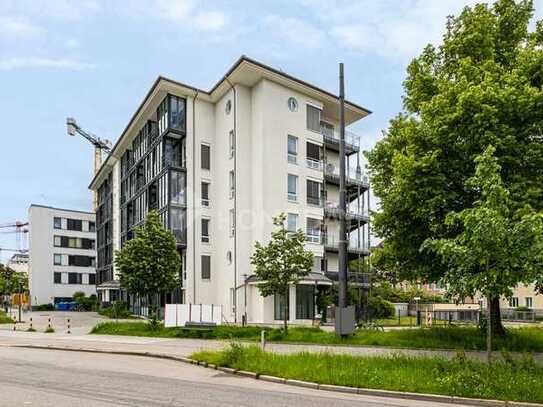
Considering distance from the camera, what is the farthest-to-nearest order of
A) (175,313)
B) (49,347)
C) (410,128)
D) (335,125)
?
(335,125)
(175,313)
(49,347)
(410,128)

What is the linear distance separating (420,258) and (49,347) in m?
14.8

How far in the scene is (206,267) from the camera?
3953 centimetres

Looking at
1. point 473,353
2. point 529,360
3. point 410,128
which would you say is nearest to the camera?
point 529,360

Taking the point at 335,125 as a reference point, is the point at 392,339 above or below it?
below

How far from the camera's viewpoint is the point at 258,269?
2394cm

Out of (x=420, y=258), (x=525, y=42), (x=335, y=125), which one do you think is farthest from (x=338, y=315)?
(x=335, y=125)

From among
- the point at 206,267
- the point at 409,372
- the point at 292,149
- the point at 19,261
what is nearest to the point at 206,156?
the point at 292,149

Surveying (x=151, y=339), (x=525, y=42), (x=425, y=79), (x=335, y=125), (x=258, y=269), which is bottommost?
(x=151, y=339)

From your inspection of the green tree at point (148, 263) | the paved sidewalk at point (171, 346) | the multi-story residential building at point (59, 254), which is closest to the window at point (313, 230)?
the green tree at point (148, 263)

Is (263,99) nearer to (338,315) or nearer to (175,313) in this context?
(175,313)

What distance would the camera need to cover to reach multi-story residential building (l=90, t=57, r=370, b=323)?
37281mm

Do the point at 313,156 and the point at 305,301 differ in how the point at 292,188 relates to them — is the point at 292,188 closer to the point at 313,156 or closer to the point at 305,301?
the point at 313,156

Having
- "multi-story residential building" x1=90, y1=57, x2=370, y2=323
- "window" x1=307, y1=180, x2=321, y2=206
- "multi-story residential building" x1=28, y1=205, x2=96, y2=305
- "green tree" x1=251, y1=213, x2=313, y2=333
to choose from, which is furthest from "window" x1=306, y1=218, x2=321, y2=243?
"multi-story residential building" x1=28, y1=205, x2=96, y2=305

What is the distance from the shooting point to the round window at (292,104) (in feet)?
128
